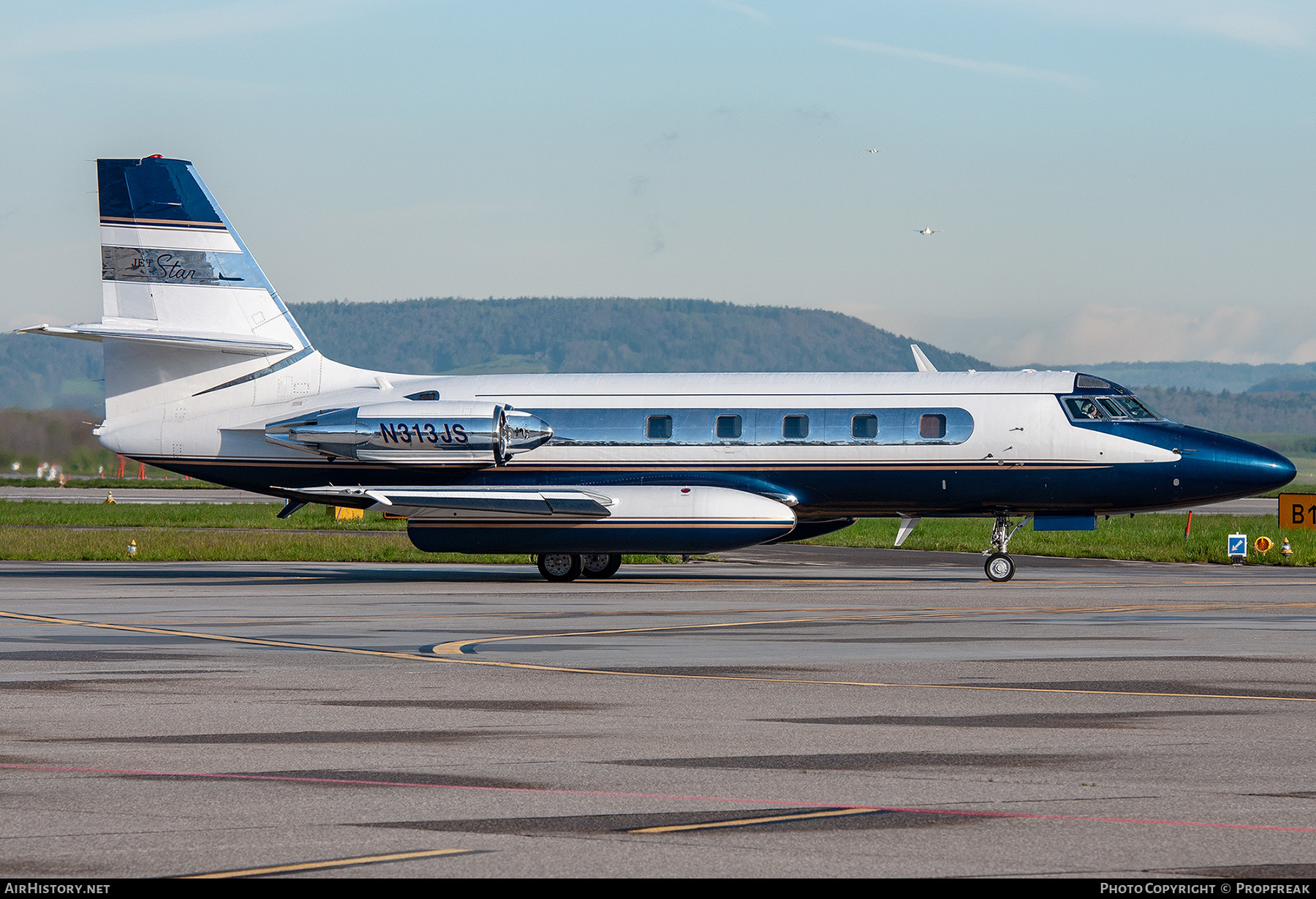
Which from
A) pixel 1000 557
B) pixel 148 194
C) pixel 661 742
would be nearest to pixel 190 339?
pixel 148 194

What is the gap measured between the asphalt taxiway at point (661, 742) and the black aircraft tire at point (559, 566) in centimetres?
897

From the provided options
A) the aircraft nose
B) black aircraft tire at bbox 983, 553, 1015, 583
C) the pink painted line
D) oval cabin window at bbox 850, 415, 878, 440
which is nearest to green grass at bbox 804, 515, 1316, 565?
the aircraft nose

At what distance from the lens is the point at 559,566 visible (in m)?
32.5

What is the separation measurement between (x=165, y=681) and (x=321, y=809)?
6806 millimetres

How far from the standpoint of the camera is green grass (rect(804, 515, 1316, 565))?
128ft

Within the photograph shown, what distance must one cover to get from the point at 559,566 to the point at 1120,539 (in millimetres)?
20278

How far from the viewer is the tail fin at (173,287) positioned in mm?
33031

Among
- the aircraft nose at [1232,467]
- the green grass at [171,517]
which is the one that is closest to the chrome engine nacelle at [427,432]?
the aircraft nose at [1232,467]

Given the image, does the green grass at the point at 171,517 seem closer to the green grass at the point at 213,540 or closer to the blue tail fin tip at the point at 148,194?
the green grass at the point at 213,540

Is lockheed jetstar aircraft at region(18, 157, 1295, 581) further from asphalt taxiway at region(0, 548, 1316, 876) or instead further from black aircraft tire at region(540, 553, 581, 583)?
asphalt taxiway at region(0, 548, 1316, 876)

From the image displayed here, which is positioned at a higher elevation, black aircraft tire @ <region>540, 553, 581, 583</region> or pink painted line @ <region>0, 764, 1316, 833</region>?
pink painted line @ <region>0, 764, 1316, 833</region>

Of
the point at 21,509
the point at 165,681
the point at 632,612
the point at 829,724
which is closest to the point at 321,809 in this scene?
the point at 829,724

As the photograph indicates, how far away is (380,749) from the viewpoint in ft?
36.1

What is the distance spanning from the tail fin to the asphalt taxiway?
1071 centimetres
